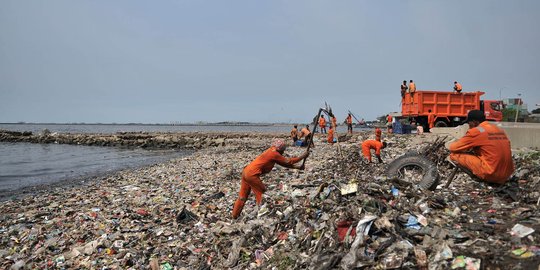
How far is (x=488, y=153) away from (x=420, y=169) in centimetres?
193

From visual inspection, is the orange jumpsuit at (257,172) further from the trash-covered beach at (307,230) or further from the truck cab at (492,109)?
the truck cab at (492,109)

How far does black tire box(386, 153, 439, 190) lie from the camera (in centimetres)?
670

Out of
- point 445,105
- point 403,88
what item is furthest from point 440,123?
point 403,88

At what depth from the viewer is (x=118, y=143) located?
40062 mm

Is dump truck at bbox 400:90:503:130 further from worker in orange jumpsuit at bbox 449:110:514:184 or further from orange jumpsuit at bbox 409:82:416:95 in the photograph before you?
worker in orange jumpsuit at bbox 449:110:514:184

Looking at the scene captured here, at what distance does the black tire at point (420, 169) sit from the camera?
670cm

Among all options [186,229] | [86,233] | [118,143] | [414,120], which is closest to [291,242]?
[186,229]

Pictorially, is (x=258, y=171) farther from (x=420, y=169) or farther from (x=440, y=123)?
(x=440, y=123)

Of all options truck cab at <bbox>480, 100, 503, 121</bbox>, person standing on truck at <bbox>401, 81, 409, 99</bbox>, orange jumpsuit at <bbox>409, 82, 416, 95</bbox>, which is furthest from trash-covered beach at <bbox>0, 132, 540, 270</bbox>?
truck cab at <bbox>480, 100, 503, 121</bbox>

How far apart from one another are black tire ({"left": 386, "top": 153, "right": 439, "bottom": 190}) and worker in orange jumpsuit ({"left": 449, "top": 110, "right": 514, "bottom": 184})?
924 mm

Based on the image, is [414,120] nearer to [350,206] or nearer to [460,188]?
[460,188]

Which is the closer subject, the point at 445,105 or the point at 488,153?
the point at 488,153

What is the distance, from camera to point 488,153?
5.58m

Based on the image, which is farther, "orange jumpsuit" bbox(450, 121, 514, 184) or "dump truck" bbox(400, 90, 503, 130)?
"dump truck" bbox(400, 90, 503, 130)
